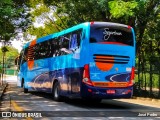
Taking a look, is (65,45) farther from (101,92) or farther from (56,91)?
(101,92)

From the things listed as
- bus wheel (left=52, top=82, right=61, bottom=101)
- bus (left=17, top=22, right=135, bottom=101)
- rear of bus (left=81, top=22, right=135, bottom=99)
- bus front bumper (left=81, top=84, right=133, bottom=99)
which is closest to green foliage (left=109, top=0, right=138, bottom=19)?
bus (left=17, top=22, right=135, bottom=101)

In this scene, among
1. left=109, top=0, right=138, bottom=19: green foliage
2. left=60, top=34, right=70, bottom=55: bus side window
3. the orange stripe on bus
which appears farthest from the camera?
left=109, top=0, right=138, bottom=19: green foliage

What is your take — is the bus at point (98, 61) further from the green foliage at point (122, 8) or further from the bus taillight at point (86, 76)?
the green foliage at point (122, 8)

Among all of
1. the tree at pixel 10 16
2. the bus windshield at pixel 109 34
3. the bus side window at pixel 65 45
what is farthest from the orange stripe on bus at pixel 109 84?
the tree at pixel 10 16

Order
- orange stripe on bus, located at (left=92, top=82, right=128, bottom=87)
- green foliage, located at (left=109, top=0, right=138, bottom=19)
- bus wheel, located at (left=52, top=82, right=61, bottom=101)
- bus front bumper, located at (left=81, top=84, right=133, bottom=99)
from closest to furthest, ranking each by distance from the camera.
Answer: bus front bumper, located at (left=81, top=84, right=133, bottom=99)
orange stripe on bus, located at (left=92, top=82, right=128, bottom=87)
bus wheel, located at (left=52, top=82, right=61, bottom=101)
green foliage, located at (left=109, top=0, right=138, bottom=19)

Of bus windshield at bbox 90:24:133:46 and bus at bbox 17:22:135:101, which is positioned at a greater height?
bus windshield at bbox 90:24:133:46

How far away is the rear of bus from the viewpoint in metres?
14.5

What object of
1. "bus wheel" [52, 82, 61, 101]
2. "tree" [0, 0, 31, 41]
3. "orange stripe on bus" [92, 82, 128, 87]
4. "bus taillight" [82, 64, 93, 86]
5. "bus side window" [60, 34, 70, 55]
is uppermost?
"tree" [0, 0, 31, 41]

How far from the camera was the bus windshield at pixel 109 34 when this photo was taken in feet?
48.2

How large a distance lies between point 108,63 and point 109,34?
3.96 feet

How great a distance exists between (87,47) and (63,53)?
2.74 m

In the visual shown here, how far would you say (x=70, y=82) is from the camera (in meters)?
15.8

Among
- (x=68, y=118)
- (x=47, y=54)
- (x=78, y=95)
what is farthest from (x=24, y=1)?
(x=68, y=118)

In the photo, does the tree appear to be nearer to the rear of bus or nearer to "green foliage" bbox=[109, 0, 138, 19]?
the rear of bus
